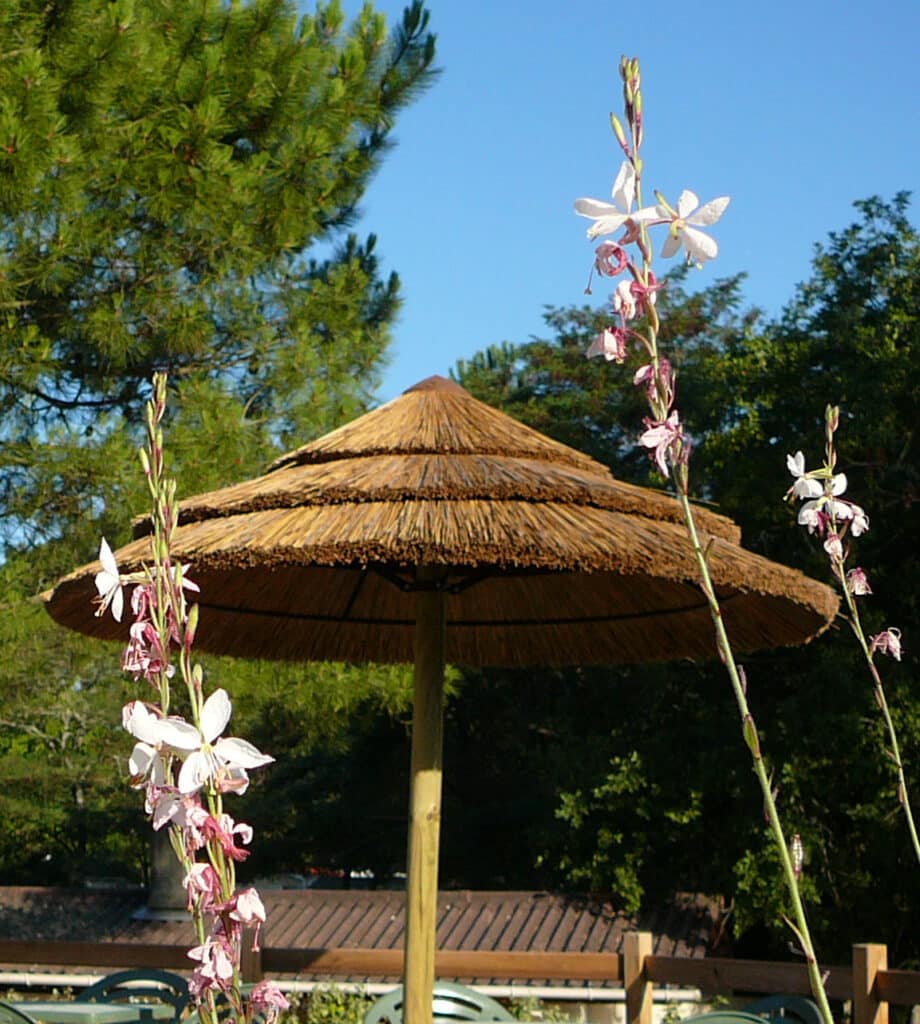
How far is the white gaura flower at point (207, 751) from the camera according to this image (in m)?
0.86

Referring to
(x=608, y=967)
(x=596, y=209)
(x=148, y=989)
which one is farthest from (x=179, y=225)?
(x=596, y=209)

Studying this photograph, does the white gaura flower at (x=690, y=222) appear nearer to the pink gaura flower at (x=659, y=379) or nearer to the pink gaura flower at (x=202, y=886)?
the pink gaura flower at (x=659, y=379)

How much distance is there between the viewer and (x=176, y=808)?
0.88m

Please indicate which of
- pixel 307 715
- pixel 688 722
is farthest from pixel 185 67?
pixel 688 722

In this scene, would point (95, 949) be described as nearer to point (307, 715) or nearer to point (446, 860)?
point (307, 715)

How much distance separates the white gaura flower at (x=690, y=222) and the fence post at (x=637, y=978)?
13.6 ft

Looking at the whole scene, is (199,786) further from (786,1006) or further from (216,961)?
(786,1006)

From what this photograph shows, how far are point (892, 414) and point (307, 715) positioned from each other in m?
6.30

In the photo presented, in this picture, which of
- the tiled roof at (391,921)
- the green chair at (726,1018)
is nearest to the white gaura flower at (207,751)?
the green chair at (726,1018)

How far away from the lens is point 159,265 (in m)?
10.6

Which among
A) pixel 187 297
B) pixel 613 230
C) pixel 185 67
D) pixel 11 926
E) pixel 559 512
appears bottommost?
pixel 11 926

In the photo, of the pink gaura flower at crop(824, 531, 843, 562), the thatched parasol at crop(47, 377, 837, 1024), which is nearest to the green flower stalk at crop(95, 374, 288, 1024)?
the pink gaura flower at crop(824, 531, 843, 562)

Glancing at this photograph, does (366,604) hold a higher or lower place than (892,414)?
lower

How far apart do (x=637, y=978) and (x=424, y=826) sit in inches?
51.0
